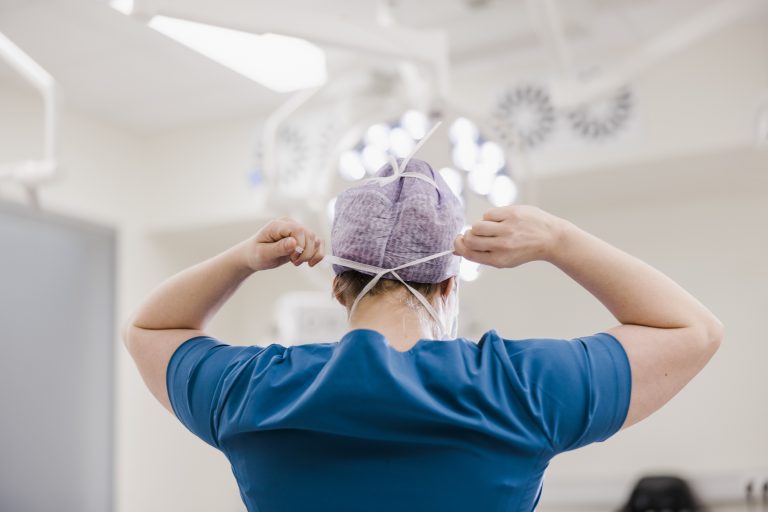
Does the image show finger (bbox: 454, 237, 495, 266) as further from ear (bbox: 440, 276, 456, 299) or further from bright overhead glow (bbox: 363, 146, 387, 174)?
bright overhead glow (bbox: 363, 146, 387, 174)

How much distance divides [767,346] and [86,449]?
310 centimetres

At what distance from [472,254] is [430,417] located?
196 millimetres

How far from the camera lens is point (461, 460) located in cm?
91

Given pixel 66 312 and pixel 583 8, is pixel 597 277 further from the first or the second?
pixel 66 312

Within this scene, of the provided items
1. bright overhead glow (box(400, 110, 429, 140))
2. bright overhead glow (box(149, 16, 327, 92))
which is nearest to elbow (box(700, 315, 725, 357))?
bright overhead glow (box(400, 110, 429, 140))

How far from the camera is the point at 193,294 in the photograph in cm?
111

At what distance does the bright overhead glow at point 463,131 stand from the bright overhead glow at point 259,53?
1330 millimetres

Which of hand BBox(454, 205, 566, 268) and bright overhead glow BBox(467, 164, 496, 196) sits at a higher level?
bright overhead glow BBox(467, 164, 496, 196)

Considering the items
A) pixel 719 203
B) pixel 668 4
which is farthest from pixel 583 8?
pixel 719 203

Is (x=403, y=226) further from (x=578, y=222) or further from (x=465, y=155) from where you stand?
(x=578, y=222)

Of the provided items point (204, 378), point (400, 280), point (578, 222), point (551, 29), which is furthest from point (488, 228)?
point (578, 222)

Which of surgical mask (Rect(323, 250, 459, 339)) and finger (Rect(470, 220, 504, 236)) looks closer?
finger (Rect(470, 220, 504, 236))

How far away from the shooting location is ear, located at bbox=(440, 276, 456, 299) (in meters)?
1.08

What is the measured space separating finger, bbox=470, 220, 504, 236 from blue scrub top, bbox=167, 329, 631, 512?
0.12 meters
